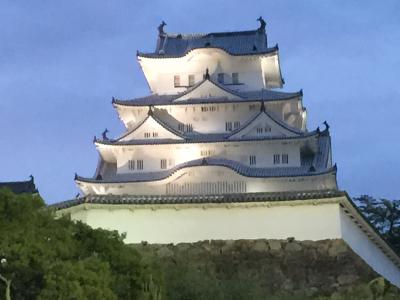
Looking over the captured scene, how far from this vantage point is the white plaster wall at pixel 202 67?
94.5ft

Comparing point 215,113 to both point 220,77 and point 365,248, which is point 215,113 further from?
point 365,248

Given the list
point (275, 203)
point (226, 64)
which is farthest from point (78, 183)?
point (275, 203)

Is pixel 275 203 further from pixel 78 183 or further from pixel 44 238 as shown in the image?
pixel 78 183

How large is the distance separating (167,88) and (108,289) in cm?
1885

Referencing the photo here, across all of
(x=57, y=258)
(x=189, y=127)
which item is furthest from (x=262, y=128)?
(x=57, y=258)

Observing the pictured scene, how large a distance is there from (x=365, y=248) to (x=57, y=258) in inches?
419

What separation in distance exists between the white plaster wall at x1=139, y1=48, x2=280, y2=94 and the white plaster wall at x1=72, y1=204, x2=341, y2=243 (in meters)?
11.6

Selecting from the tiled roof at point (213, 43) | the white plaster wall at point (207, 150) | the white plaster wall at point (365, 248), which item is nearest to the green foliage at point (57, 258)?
the white plaster wall at point (365, 248)

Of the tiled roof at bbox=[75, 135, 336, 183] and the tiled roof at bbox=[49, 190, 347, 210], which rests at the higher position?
the tiled roof at bbox=[75, 135, 336, 183]

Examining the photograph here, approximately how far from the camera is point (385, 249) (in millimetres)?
22156

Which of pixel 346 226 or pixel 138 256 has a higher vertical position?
pixel 346 226

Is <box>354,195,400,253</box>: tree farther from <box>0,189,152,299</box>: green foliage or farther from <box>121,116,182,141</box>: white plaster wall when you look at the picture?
<box>0,189,152,299</box>: green foliage

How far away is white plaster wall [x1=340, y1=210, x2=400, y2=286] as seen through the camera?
17906 mm

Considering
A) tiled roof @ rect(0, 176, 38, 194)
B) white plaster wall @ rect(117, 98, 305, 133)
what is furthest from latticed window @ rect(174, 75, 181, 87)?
tiled roof @ rect(0, 176, 38, 194)
